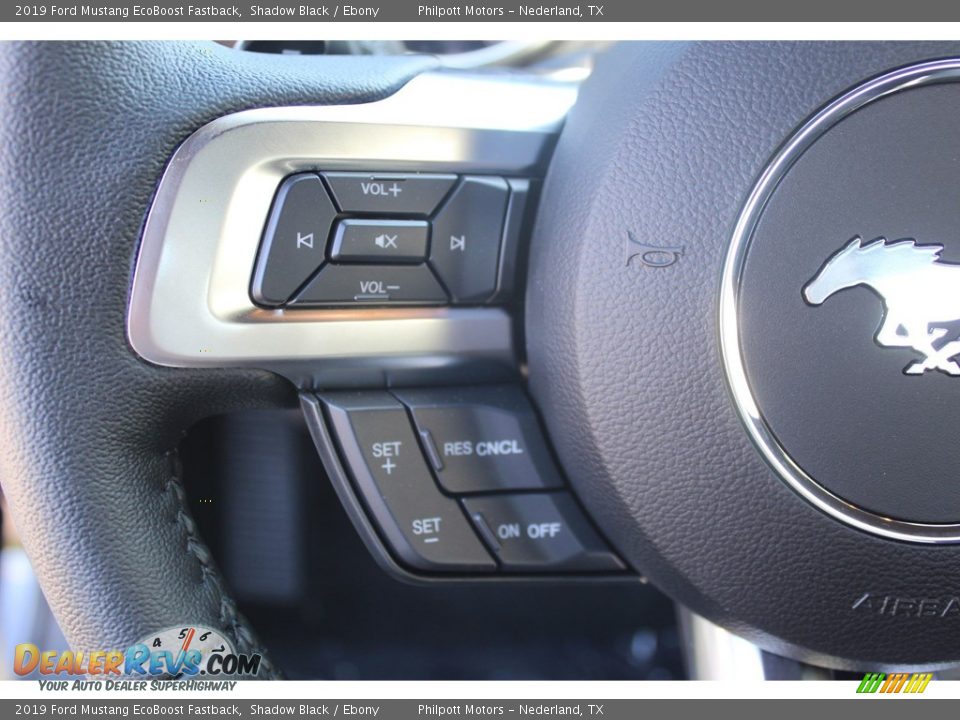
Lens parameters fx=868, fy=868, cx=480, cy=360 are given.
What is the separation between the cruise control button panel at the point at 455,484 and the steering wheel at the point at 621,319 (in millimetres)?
18

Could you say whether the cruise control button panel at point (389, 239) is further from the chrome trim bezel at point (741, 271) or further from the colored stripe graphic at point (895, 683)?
the colored stripe graphic at point (895, 683)

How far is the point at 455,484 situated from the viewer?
2.35ft

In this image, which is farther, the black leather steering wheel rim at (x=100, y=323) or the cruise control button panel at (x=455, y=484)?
the cruise control button panel at (x=455, y=484)

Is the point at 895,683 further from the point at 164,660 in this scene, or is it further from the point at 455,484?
the point at 164,660

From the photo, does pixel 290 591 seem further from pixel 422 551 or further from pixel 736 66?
pixel 736 66

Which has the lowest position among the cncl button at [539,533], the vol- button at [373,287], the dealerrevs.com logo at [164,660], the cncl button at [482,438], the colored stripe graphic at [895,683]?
the colored stripe graphic at [895,683]

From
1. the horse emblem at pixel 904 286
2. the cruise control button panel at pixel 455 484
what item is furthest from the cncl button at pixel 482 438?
the horse emblem at pixel 904 286

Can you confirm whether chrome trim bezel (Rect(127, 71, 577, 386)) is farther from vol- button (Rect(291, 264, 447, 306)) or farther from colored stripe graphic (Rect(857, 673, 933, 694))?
colored stripe graphic (Rect(857, 673, 933, 694))

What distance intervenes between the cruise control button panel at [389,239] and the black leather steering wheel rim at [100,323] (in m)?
0.07

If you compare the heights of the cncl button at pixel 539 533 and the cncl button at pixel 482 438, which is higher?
the cncl button at pixel 482 438

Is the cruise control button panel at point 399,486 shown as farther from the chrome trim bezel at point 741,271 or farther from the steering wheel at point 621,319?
the chrome trim bezel at point 741,271

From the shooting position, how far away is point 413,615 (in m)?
1.20

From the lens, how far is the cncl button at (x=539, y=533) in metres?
0.73

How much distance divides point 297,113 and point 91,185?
153 mm
